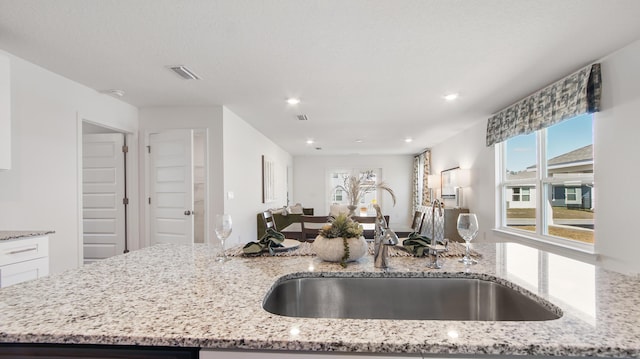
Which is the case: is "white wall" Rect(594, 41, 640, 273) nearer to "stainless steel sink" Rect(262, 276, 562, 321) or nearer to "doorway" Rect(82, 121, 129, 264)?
"stainless steel sink" Rect(262, 276, 562, 321)

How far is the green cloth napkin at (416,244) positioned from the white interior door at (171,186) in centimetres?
307

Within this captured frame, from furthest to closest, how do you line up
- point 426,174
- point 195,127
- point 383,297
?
point 426,174 → point 195,127 → point 383,297

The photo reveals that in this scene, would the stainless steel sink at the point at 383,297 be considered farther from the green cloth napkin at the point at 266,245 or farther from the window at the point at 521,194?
the window at the point at 521,194

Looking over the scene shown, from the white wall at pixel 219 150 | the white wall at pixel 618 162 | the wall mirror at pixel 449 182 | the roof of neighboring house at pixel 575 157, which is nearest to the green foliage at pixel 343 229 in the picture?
the white wall at pixel 618 162

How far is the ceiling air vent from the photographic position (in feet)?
8.98

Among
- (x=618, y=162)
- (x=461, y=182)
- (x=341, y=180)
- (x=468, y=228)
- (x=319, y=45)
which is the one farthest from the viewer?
(x=341, y=180)

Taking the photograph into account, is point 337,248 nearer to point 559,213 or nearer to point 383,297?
point 383,297

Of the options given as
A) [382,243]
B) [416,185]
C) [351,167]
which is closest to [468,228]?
[382,243]

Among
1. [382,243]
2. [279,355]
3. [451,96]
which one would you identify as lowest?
[279,355]

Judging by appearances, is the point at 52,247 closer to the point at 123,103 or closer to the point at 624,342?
the point at 123,103

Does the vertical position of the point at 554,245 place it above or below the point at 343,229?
below

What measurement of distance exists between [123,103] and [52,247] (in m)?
1.83

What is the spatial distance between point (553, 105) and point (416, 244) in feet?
8.65

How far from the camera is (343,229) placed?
141cm
